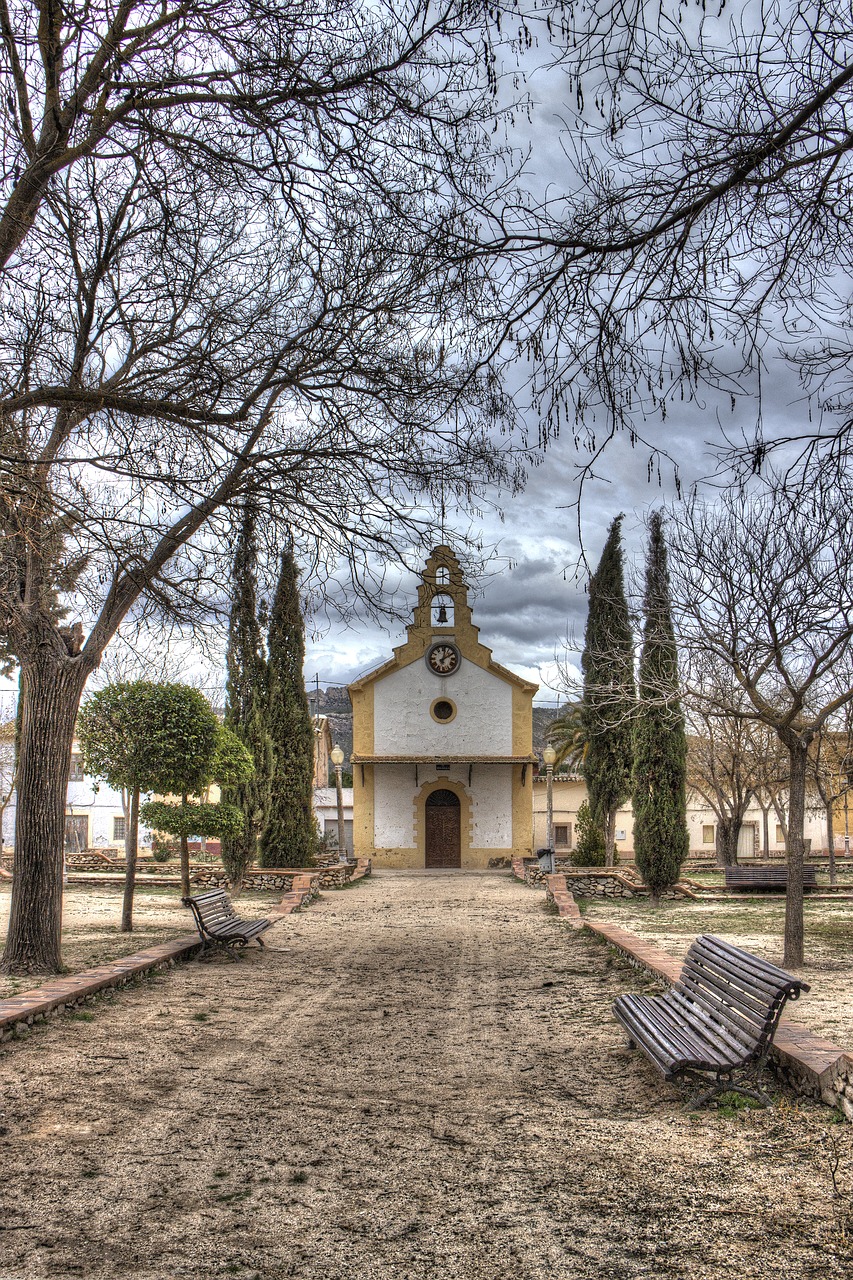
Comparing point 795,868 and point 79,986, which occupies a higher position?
point 795,868

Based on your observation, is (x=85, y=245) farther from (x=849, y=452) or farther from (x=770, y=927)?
(x=770, y=927)

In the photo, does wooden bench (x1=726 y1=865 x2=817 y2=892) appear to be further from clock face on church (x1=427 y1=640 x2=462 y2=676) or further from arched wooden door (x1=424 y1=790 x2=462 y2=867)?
clock face on church (x1=427 y1=640 x2=462 y2=676)

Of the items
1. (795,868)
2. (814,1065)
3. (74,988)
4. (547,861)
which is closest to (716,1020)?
(814,1065)

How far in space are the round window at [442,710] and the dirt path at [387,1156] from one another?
22.6 metres

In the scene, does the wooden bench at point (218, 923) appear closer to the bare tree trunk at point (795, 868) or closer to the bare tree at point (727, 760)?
the bare tree trunk at point (795, 868)

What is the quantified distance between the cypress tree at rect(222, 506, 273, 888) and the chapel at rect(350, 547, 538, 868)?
329 inches

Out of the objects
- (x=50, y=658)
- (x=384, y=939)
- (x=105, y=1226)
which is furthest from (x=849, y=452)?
(x=384, y=939)

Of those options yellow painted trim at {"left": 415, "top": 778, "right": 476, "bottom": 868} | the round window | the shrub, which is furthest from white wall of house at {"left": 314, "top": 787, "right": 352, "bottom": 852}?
the shrub

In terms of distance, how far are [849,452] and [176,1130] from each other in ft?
14.5

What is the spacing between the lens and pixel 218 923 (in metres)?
10.9

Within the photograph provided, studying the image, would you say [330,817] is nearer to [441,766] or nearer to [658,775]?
[441,766]

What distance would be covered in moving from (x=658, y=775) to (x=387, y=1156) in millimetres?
17210

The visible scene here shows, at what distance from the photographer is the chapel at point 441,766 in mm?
30531

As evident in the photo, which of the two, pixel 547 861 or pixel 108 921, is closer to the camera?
pixel 108 921
